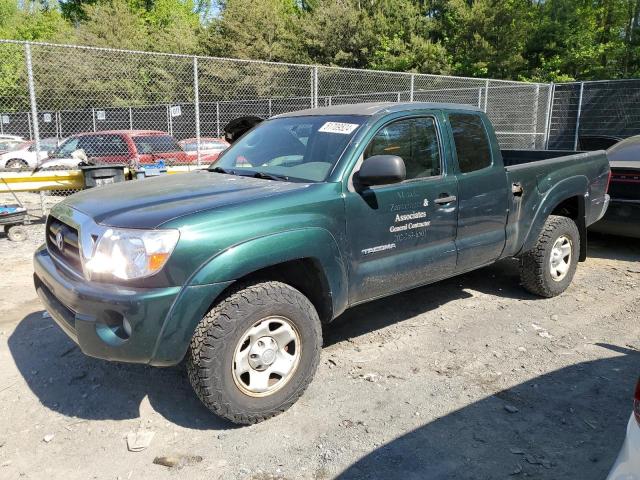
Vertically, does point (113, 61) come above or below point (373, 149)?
above

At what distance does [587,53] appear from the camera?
77.0 ft

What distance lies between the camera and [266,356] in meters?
3.08

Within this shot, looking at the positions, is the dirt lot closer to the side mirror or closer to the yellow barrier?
the side mirror

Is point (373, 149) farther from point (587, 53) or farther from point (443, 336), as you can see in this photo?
point (587, 53)

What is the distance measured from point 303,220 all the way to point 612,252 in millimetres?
5695

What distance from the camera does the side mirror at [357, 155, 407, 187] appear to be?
3291 mm

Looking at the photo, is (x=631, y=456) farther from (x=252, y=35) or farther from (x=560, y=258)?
(x=252, y=35)

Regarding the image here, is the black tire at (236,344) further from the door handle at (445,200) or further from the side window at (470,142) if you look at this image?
the side window at (470,142)

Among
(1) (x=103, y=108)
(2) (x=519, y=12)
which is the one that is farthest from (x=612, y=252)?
(2) (x=519, y=12)

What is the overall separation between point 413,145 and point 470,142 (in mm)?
702

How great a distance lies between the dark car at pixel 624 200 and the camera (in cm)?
651

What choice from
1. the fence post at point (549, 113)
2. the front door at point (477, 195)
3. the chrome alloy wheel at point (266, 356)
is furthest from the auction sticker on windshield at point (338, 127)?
the fence post at point (549, 113)

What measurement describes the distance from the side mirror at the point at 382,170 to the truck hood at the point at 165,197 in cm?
40

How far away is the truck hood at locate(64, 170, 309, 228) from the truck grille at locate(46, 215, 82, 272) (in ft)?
0.49
